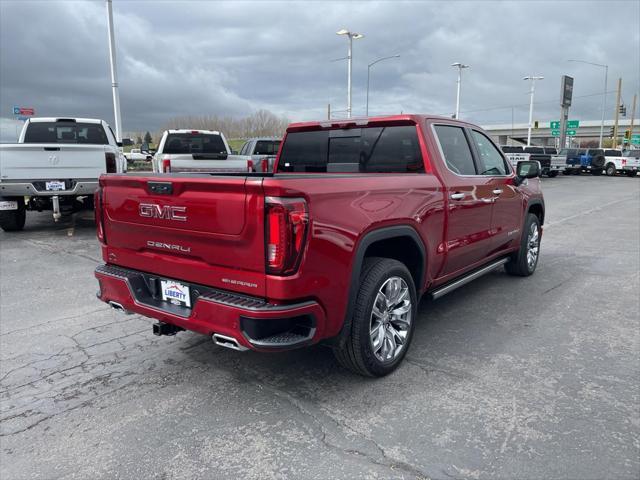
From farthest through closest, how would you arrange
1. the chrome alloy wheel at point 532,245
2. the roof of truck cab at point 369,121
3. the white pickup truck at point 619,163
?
1. the white pickup truck at point 619,163
2. the chrome alloy wheel at point 532,245
3. the roof of truck cab at point 369,121

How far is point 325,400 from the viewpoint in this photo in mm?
3326

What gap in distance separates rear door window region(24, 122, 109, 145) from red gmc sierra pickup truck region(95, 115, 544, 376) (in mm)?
8303

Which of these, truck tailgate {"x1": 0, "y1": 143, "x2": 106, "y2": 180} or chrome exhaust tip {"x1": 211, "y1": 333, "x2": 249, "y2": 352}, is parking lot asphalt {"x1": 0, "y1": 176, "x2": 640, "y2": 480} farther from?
truck tailgate {"x1": 0, "y1": 143, "x2": 106, "y2": 180}

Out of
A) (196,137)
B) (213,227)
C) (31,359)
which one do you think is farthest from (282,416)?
(196,137)

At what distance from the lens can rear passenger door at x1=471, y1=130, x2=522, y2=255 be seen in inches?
203

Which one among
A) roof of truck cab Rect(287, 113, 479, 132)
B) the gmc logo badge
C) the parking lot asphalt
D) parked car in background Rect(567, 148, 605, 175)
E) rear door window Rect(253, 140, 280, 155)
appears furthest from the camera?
parked car in background Rect(567, 148, 605, 175)

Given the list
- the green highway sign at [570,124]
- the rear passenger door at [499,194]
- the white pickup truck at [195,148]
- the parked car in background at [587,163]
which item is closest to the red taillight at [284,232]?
the rear passenger door at [499,194]

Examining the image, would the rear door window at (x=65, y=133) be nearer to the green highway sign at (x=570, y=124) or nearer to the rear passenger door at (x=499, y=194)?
the rear passenger door at (x=499, y=194)

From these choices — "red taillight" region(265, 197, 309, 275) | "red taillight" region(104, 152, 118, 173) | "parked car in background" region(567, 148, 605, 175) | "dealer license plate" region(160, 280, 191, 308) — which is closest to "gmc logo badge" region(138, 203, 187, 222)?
"dealer license plate" region(160, 280, 191, 308)

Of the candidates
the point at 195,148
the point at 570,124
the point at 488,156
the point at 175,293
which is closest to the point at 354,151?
the point at 488,156

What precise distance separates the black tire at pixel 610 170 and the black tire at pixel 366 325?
3799 centimetres

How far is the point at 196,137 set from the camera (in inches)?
535

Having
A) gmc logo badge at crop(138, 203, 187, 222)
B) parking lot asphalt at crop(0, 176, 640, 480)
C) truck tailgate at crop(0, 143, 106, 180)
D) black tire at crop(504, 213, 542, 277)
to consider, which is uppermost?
truck tailgate at crop(0, 143, 106, 180)

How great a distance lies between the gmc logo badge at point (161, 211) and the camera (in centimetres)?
312
